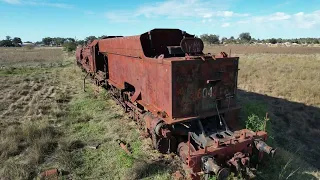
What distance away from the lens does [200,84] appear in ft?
19.6

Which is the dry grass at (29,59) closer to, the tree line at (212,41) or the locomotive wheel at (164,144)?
the tree line at (212,41)

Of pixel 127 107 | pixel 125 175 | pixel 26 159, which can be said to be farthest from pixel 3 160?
pixel 127 107

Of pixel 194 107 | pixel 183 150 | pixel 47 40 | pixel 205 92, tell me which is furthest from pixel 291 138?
pixel 47 40

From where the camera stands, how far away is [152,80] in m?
6.49

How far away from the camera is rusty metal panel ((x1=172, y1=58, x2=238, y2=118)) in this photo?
5656 mm

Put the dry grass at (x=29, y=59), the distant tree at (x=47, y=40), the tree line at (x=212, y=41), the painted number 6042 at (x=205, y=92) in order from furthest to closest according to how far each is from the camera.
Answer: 1. the distant tree at (x=47, y=40)
2. the tree line at (x=212, y=41)
3. the dry grass at (x=29, y=59)
4. the painted number 6042 at (x=205, y=92)

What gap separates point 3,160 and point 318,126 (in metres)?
11.7

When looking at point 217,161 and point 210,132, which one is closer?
point 217,161

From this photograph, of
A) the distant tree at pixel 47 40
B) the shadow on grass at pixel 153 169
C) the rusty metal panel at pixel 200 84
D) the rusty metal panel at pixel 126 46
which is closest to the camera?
the shadow on grass at pixel 153 169

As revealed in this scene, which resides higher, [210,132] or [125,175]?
[210,132]

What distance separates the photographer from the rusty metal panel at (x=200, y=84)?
5656 mm

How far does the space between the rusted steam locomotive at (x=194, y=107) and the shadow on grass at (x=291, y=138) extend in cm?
73

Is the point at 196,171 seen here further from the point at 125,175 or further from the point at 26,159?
the point at 26,159

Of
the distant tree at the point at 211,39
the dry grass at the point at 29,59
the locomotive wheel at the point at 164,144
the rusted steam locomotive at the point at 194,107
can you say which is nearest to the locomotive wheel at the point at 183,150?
the rusted steam locomotive at the point at 194,107
